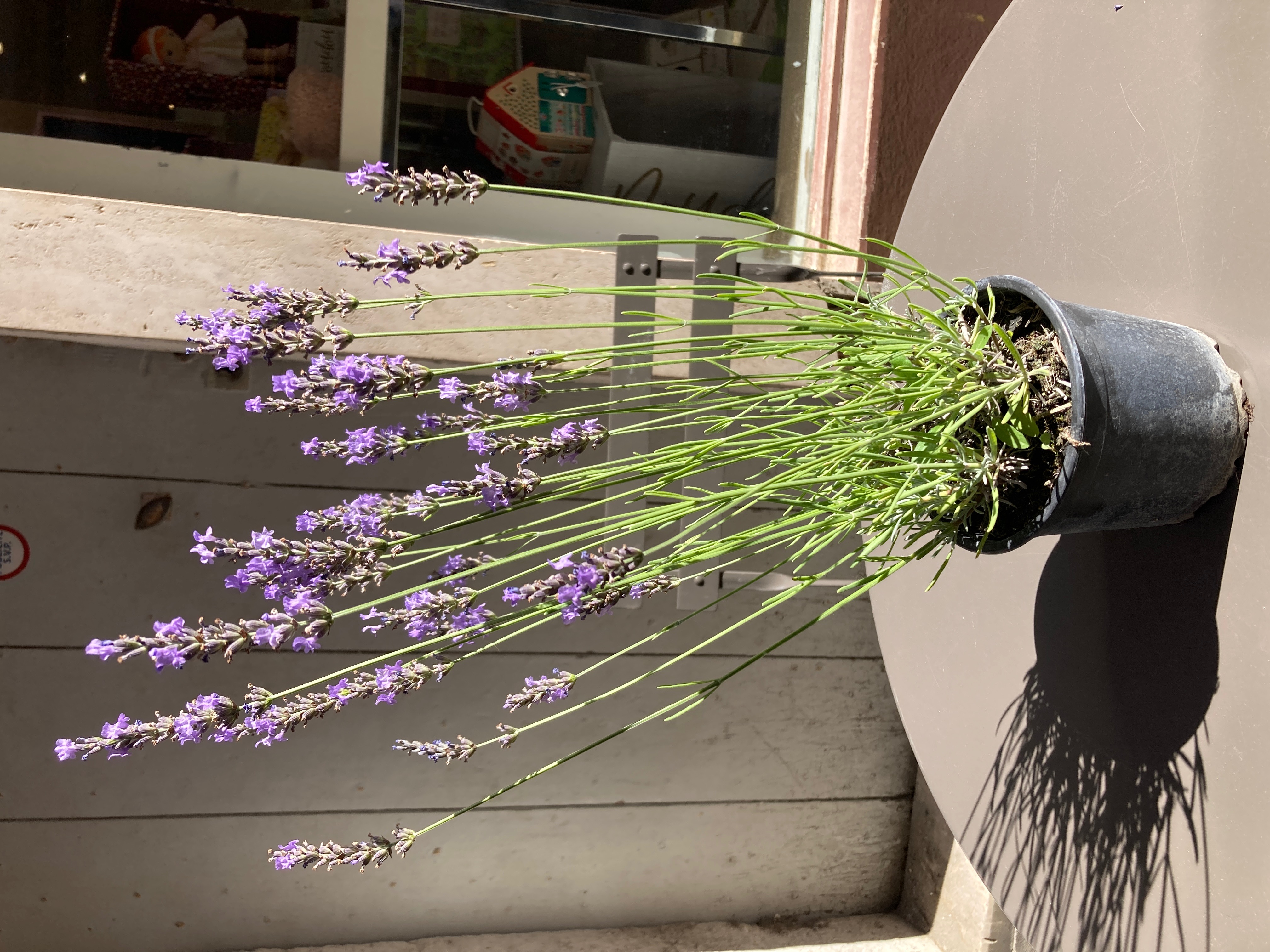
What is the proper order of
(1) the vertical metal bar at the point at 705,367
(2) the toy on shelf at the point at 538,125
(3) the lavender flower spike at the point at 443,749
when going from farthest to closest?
1. (2) the toy on shelf at the point at 538,125
2. (1) the vertical metal bar at the point at 705,367
3. (3) the lavender flower spike at the point at 443,749

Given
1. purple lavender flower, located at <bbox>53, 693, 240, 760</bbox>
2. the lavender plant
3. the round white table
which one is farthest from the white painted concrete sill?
purple lavender flower, located at <bbox>53, 693, 240, 760</bbox>

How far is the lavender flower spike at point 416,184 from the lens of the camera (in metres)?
0.56

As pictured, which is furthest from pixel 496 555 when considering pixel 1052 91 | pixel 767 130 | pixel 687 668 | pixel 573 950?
pixel 1052 91

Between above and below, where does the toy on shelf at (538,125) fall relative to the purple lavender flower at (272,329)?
above

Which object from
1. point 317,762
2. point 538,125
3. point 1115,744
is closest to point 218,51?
point 538,125

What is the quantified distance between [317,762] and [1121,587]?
1.50 m

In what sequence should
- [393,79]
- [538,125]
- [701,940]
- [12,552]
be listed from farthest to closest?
Result: [701,940]
[538,125]
[393,79]
[12,552]

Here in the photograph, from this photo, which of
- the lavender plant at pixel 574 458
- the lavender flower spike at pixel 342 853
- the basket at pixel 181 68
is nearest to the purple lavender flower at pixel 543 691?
the lavender plant at pixel 574 458

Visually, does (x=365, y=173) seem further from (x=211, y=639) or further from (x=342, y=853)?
(x=342, y=853)

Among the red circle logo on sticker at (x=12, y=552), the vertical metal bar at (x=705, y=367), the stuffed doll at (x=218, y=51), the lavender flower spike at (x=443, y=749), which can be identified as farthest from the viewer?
the stuffed doll at (x=218, y=51)

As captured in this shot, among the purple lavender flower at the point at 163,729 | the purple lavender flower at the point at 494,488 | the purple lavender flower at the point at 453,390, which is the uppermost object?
the purple lavender flower at the point at 453,390

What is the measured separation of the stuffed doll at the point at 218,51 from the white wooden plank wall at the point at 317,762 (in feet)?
1.90

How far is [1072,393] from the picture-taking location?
1.93 ft

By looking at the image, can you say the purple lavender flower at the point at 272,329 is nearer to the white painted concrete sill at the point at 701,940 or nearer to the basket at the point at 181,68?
the basket at the point at 181,68
